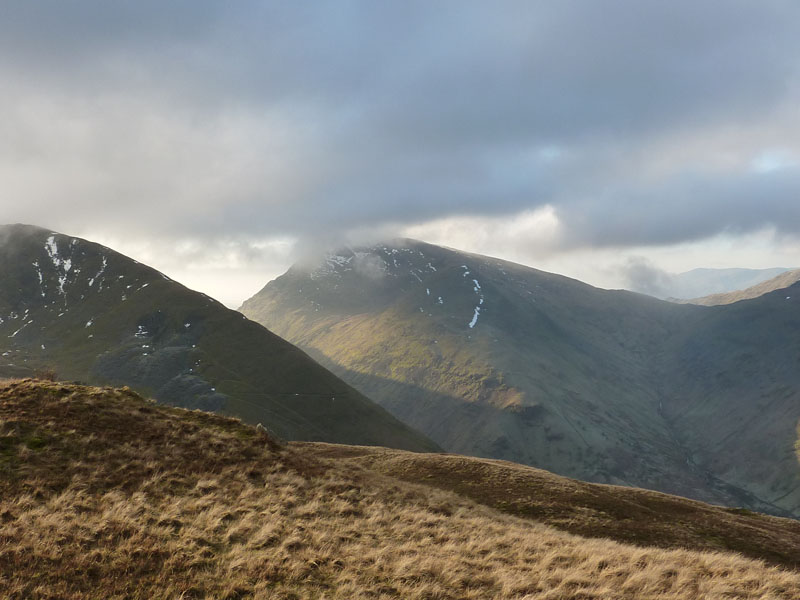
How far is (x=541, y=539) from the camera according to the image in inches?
861

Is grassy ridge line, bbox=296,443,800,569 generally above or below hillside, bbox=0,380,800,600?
below

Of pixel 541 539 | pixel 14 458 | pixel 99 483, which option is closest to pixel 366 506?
pixel 541 539

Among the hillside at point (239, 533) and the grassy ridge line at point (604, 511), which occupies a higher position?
the hillside at point (239, 533)

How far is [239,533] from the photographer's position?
17562 mm

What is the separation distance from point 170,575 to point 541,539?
15377 mm

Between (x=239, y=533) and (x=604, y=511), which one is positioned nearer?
(x=239, y=533)

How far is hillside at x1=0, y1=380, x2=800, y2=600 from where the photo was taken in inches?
559

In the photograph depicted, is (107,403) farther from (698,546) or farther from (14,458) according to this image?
(698,546)

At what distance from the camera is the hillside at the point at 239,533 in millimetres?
14203

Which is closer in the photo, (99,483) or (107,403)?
(99,483)

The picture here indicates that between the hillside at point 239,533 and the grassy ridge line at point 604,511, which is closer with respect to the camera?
the hillside at point 239,533

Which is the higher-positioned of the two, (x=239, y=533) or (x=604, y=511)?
(x=239, y=533)

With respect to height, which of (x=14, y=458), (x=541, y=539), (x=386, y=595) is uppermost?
(x=14, y=458)

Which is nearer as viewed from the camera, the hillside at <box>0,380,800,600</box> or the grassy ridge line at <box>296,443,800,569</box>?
the hillside at <box>0,380,800,600</box>
